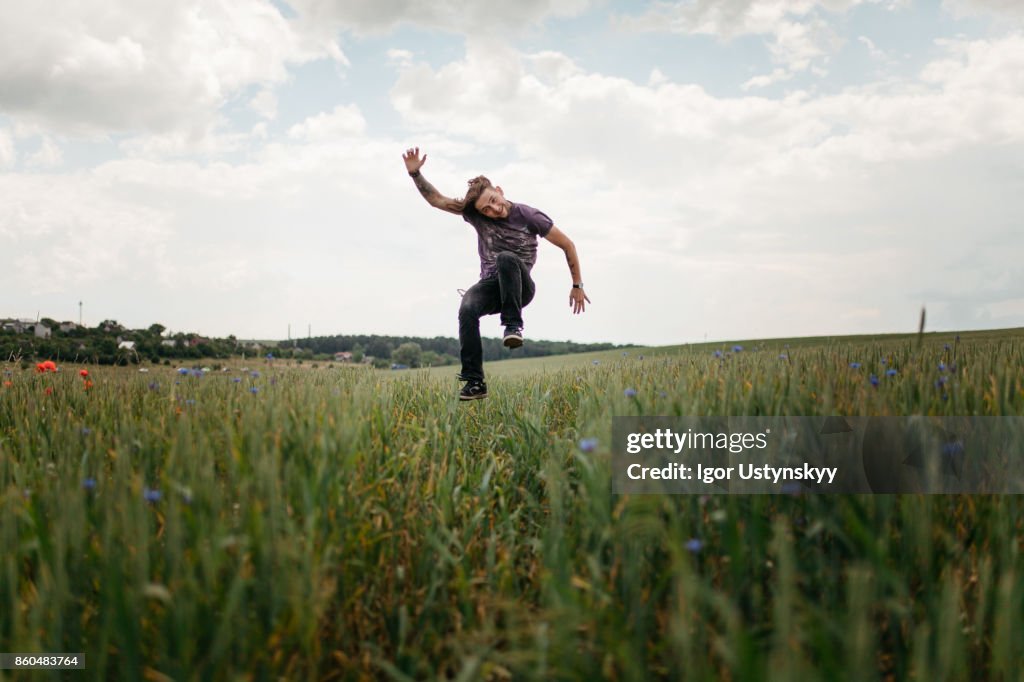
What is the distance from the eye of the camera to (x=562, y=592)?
1.93 metres

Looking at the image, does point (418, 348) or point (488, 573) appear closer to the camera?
point (488, 573)

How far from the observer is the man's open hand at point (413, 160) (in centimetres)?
658

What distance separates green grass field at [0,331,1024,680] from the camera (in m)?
1.82

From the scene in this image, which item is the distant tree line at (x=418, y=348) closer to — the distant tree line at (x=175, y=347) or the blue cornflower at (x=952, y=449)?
the distant tree line at (x=175, y=347)

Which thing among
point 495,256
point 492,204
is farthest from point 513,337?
point 492,204

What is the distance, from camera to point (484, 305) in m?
6.49

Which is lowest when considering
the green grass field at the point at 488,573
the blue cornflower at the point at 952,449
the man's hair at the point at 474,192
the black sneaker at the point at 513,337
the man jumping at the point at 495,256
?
the green grass field at the point at 488,573

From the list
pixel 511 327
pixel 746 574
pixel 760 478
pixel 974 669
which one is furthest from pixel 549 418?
pixel 974 669

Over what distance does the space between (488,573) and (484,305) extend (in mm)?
4031

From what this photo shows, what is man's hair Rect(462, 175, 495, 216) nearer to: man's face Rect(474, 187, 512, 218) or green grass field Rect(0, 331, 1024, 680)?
man's face Rect(474, 187, 512, 218)

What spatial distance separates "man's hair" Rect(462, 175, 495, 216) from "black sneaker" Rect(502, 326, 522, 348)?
4.53 feet

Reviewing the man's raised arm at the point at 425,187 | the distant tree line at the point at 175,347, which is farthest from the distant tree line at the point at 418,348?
the man's raised arm at the point at 425,187

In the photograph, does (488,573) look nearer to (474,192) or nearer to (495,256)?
(495,256)

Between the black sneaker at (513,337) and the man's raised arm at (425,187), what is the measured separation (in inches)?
58.9
